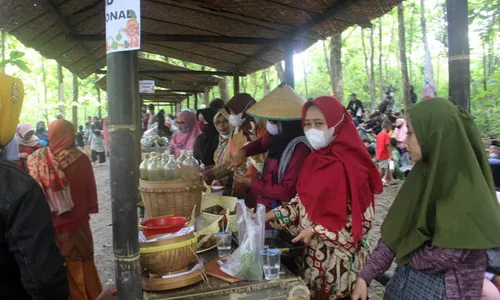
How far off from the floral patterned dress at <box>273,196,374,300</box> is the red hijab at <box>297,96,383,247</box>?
0.14ft

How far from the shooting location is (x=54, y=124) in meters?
3.76

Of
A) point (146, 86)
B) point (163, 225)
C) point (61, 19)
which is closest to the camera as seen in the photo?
point (163, 225)

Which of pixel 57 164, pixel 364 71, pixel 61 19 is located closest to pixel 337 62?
pixel 61 19

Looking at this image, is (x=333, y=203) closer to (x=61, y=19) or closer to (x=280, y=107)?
(x=280, y=107)

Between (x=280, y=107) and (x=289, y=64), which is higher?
(x=289, y=64)

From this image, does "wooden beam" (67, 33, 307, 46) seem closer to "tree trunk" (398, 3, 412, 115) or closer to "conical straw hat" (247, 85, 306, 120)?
"conical straw hat" (247, 85, 306, 120)

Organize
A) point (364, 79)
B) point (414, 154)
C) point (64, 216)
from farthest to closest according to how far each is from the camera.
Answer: point (364, 79) < point (64, 216) < point (414, 154)

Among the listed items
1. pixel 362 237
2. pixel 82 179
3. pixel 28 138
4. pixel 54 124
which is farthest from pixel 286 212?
pixel 28 138

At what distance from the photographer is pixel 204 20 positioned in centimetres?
425

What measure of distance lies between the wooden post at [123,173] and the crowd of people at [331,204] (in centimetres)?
28

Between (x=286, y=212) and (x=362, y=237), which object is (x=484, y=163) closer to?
(x=362, y=237)

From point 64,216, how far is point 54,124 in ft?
2.92

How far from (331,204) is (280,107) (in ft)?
4.37

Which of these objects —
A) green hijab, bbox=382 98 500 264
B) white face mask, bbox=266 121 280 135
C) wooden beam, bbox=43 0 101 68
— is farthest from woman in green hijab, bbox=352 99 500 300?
wooden beam, bbox=43 0 101 68
